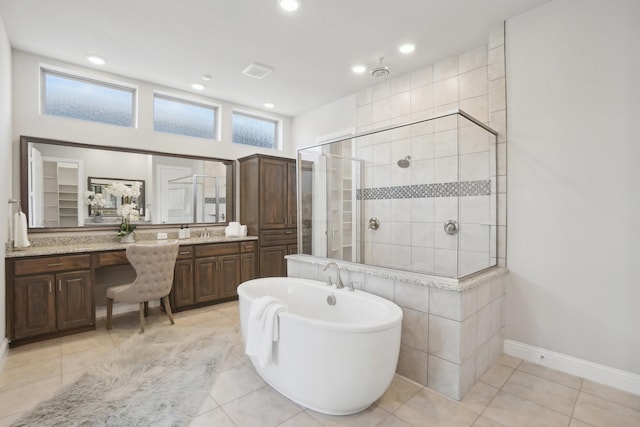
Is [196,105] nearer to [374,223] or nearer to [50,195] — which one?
[50,195]

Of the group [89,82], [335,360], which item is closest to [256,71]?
[89,82]

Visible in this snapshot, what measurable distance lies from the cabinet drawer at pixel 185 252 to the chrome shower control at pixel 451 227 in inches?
114

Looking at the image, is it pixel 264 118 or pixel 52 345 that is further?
pixel 264 118

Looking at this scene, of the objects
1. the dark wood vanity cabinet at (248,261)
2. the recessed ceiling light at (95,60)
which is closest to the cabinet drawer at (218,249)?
the dark wood vanity cabinet at (248,261)

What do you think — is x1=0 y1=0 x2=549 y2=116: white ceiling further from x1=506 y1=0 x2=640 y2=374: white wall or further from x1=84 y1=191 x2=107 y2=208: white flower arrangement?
x1=84 y1=191 x2=107 y2=208: white flower arrangement

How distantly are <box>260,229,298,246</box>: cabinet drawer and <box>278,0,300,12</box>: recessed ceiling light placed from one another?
2.72m

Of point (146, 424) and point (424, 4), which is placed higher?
point (424, 4)

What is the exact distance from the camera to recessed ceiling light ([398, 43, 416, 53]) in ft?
9.84

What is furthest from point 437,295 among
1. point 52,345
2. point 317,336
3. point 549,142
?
point 52,345

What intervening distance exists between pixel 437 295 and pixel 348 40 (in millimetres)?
2428

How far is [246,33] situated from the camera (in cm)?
277

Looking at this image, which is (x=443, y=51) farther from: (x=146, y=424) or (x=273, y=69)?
(x=146, y=424)

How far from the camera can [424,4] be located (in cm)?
240

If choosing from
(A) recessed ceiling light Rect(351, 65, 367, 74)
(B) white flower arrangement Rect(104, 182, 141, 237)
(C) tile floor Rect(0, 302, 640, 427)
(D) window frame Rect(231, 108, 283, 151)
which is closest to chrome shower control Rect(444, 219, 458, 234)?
(C) tile floor Rect(0, 302, 640, 427)
